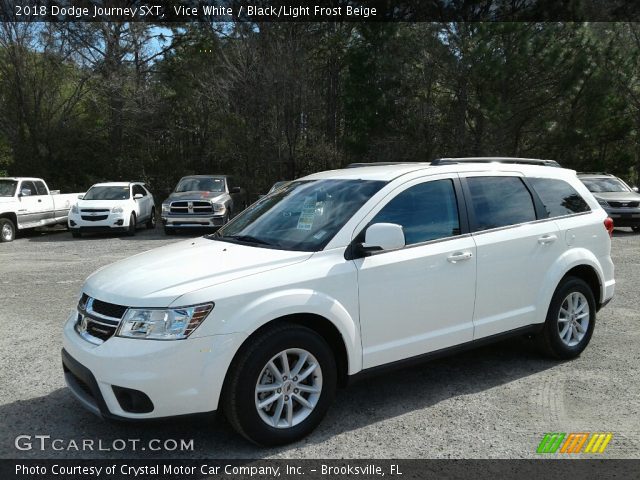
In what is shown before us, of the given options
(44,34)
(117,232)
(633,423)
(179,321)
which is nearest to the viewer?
(179,321)

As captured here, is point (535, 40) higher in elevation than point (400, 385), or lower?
higher

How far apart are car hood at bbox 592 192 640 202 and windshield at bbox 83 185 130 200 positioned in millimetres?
14280

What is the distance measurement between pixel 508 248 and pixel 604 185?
15.1m

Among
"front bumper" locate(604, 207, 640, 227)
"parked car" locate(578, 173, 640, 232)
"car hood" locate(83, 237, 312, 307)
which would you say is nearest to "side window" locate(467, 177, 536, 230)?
"car hood" locate(83, 237, 312, 307)

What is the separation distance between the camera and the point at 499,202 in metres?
4.76

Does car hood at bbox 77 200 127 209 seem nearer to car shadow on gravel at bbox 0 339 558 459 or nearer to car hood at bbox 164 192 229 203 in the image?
car hood at bbox 164 192 229 203

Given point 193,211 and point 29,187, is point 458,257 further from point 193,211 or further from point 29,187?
point 29,187

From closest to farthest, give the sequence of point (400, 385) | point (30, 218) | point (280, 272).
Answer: point (280, 272)
point (400, 385)
point (30, 218)

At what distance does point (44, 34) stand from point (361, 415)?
26.9 meters

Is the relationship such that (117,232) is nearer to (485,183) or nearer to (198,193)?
(198,193)

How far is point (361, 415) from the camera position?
4.05 metres

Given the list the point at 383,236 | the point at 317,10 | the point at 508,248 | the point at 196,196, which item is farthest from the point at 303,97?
the point at 383,236

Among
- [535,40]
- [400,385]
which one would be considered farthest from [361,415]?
[535,40]

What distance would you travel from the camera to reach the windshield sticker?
4172 millimetres
